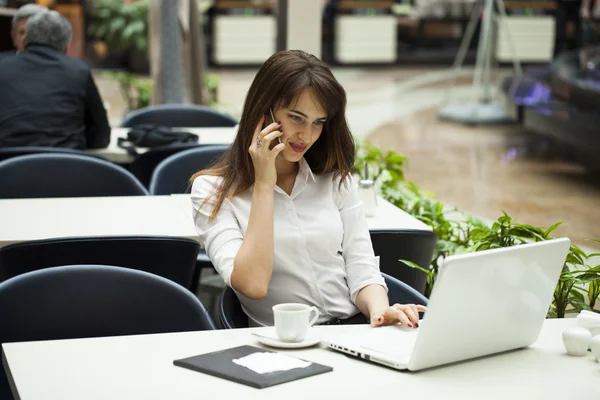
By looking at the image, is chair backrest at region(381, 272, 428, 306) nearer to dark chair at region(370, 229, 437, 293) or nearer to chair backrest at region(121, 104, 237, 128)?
dark chair at region(370, 229, 437, 293)

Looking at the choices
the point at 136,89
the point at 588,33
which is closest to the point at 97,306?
the point at 136,89

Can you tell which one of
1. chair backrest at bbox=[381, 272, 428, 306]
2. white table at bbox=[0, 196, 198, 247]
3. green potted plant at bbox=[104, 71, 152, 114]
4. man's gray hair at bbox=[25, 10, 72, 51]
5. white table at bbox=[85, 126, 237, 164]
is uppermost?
man's gray hair at bbox=[25, 10, 72, 51]

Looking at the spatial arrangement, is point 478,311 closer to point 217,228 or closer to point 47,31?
point 217,228

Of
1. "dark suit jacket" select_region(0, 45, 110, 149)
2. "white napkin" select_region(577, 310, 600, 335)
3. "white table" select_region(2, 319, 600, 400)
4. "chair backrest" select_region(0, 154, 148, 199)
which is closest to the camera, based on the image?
"white table" select_region(2, 319, 600, 400)

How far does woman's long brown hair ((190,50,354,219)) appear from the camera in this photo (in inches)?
101

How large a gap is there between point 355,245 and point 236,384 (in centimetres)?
96

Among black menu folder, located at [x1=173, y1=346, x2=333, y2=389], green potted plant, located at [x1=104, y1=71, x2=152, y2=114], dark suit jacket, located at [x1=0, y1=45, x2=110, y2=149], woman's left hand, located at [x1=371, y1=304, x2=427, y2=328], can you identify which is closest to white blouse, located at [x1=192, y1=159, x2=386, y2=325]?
woman's left hand, located at [x1=371, y1=304, x2=427, y2=328]

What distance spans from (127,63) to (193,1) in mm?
8707

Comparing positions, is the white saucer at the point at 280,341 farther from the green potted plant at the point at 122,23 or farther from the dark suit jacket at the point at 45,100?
the green potted plant at the point at 122,23

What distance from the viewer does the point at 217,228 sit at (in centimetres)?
258

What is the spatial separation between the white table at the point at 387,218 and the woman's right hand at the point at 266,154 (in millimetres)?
864

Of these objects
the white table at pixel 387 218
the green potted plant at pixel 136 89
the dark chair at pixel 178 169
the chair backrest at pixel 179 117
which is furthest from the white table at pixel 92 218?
the green potted plant at pixel 136 89

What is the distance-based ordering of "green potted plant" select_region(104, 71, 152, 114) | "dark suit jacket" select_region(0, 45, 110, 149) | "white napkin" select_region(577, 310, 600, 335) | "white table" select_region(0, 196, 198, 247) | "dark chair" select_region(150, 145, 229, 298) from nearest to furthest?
"white napkin" select_region(577, 310, 600, 335)
"white table" select_region(0, 196, 198, 247)
"dark chair" select_region(150, 145, 229, 298)
"dark suit jacket" select_region(0, 45, 110, 149)
"green potted plant" select_region(104, 71, 152, 114)

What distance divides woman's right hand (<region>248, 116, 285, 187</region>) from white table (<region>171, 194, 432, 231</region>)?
86 cm
